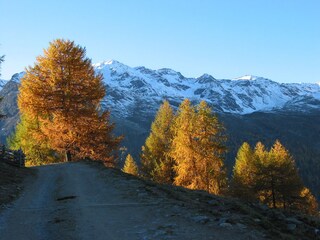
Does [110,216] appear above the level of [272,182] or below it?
above

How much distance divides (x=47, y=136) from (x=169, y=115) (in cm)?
1578

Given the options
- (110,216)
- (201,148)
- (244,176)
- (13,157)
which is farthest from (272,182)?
(110,216)

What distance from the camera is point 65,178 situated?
67.8 ft

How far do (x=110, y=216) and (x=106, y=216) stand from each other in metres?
0.12

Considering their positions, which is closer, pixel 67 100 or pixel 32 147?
pixel 67 100

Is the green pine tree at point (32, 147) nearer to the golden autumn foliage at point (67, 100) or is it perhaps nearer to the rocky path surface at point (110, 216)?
the golden autumn foliage at point (67, 100)

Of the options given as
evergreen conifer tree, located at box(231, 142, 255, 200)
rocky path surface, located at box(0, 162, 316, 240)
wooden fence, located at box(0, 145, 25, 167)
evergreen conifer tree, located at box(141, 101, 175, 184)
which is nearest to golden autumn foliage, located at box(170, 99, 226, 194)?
evergreen conifer tree, located at box(141, 101, 175, 184)

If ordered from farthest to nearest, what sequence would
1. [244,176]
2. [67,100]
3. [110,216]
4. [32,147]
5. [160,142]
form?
[244,176] < [160,142] < [32,147] < [67,100] < [110,216]

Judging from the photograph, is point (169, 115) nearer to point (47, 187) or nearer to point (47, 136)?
point (47, 136)

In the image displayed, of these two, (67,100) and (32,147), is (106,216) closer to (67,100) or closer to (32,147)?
(67,100)

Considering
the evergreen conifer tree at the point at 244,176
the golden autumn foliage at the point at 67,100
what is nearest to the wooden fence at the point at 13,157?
the golden autumn foliage at the point at 67,100

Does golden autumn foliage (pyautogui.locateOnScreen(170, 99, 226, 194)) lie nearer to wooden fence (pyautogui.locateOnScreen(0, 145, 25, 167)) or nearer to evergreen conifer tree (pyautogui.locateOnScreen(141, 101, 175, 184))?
→ evergreen conifer tree (pyautogui.locateOnScreen(141, 101, 175, 184))

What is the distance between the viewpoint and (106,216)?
11.4 m

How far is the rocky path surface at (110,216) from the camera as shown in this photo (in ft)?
30.7
